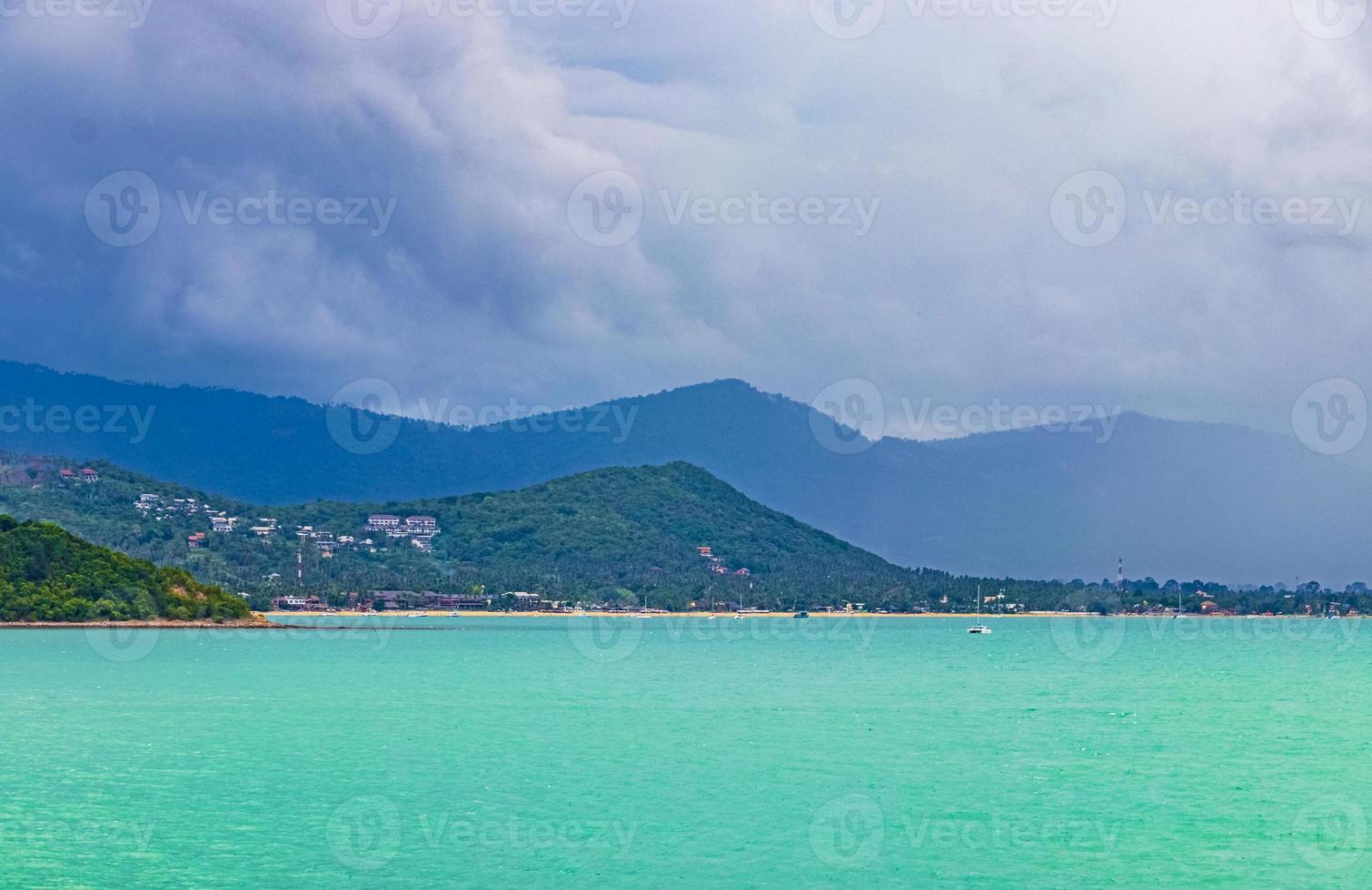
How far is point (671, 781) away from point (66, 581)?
113 meters

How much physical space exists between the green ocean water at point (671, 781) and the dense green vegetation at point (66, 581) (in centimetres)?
5262

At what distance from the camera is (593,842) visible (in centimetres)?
3133

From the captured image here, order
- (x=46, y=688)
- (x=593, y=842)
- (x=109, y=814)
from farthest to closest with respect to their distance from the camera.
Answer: (x=46, y=688), (x=109, y=814), (x=593, y=842)

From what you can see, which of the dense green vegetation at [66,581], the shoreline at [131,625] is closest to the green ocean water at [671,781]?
the shoreline at [131,625]

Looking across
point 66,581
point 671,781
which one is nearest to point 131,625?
point 66,581

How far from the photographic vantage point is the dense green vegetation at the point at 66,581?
138 m

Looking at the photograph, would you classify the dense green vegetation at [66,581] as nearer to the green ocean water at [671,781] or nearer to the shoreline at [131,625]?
the shoreline at [131,625]

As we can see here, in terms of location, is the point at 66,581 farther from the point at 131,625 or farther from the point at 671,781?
the point at 671,781

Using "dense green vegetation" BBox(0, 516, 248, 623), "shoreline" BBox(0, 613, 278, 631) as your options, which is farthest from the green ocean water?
"dense green vegetation" BBox(0, 516, 248, 623)

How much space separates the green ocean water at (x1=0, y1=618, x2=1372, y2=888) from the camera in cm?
2922

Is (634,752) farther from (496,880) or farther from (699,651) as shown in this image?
(699,651)

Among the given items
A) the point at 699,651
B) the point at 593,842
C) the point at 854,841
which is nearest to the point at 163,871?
the point at 593,842

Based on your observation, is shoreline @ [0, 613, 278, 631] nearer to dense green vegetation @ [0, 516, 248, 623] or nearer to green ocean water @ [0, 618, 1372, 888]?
dense green vegetation @ [0, 516, 248, 623]

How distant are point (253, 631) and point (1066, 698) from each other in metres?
106
